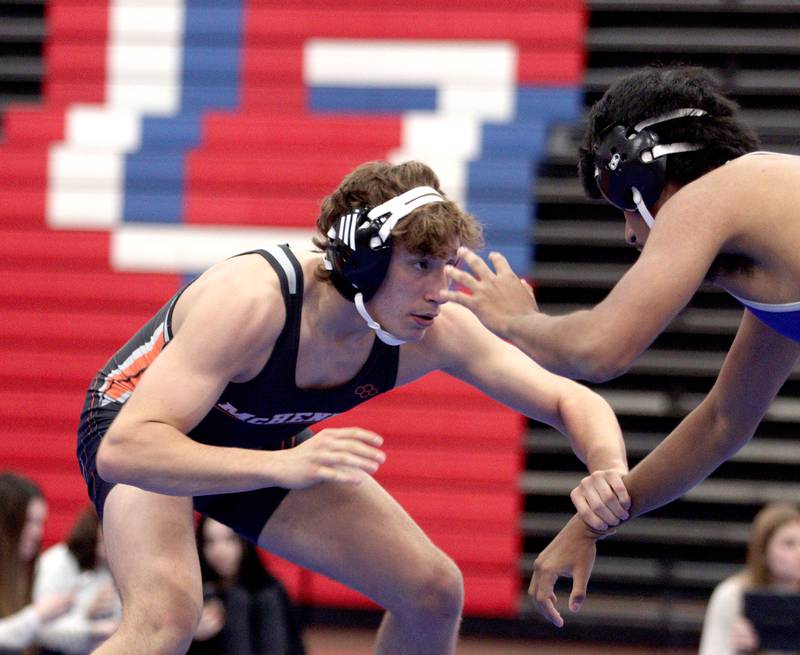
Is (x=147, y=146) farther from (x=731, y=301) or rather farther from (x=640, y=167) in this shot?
(x=640, y=167)

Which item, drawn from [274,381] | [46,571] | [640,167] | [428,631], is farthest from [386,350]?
[46,571]

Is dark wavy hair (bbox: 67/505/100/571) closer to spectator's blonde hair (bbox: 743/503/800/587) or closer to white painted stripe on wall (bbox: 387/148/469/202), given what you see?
spectator's blonde hair (bbox: 743/503/800/587)

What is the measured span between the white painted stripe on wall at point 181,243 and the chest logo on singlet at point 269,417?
427 cm

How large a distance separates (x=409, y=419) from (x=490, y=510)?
0.66 metres

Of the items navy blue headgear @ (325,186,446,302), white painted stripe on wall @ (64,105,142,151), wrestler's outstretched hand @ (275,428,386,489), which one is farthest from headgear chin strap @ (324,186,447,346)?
white painted stripe on wall @ (64,105,142,151)

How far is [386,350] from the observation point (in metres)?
3.40

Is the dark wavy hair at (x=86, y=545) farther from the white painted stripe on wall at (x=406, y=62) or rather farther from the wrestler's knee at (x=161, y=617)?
the white painted stripe on wall at (x=406, y=62)

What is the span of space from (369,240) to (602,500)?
→ 78cm

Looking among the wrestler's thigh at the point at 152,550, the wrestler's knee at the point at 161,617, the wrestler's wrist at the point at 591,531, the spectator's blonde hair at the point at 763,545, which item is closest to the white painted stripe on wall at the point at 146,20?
the spectator's blonde hair at the point at 763,545

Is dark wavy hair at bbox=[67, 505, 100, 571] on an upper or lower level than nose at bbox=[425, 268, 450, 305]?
lower

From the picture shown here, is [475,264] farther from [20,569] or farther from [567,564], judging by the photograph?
[20,569]

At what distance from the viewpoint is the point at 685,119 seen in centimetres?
274

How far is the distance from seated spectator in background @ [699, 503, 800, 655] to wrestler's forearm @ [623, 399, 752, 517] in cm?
158

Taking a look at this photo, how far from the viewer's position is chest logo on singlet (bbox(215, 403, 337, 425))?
329 centimetres
